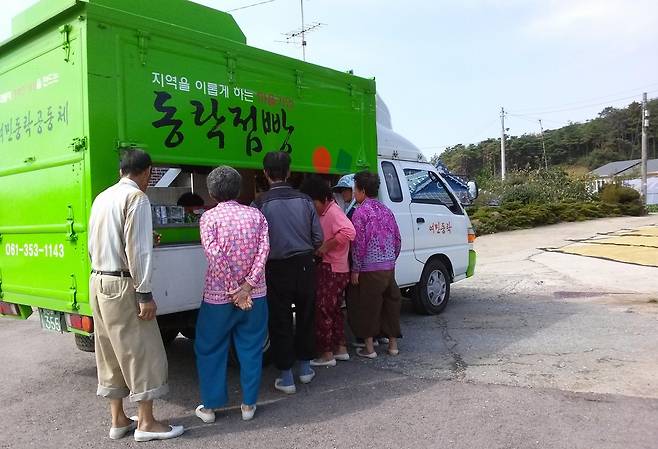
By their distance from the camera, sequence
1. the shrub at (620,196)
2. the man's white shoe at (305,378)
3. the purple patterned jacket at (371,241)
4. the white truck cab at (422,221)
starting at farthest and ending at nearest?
the shrub at (620,196)
the white truck cab at (422,221)
the purple patterned jacket at (371,241)
the man's white shoe at (305,378)

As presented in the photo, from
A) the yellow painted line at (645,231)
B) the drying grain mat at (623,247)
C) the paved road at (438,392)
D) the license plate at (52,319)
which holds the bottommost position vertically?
the paved road at (438,392)

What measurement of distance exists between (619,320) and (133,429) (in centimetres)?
553

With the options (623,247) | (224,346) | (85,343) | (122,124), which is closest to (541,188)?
(623,247)

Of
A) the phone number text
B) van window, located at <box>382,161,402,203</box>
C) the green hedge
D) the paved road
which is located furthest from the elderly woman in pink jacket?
the green hedge

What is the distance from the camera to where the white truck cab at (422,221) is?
639 centimetres

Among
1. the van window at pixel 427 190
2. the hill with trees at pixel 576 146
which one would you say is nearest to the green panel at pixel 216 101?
the van window at pixel 427 190

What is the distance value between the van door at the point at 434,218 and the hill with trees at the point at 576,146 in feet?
199

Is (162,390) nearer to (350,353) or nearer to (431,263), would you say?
(350,353)

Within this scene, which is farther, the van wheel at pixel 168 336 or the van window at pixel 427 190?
the van window at pixel 427 190

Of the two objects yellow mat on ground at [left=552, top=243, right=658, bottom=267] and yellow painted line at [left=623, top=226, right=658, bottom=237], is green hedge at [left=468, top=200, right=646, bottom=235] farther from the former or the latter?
yellow mat on ground at [left=552, top=243, right=658, bottom=267]

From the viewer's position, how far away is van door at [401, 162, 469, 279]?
6.66 metres

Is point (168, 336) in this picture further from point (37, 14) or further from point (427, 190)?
point (427, 190)

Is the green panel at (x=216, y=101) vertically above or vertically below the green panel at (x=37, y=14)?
below

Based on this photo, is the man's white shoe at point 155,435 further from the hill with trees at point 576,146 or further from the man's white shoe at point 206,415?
the hill with trees at point 576,146
